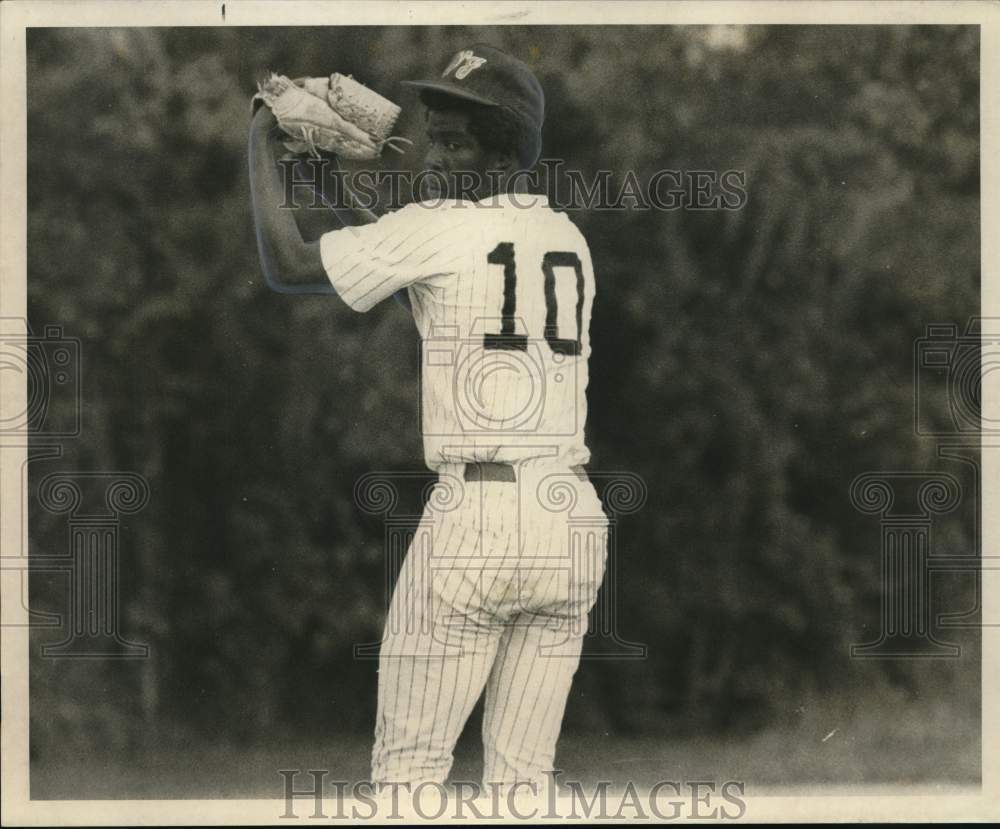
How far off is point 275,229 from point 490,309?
683 millimetres

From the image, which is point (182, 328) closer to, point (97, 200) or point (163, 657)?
point (97, 200)

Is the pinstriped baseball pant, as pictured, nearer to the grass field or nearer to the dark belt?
the dark belt

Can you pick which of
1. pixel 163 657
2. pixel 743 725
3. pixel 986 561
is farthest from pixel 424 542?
pixel 986 561

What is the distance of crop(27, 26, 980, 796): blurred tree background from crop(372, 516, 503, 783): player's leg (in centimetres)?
15

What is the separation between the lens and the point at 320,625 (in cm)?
392

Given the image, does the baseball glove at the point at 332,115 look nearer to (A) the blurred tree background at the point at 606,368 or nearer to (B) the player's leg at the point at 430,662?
(A) the blurred tree background at the point at 606,368

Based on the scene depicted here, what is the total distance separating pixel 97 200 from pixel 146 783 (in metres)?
1.76

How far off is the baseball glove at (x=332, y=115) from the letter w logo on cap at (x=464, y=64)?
0.21 meters

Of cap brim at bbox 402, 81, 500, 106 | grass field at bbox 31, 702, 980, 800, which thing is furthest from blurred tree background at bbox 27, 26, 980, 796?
cap brim at bbox 402, 81, 500, 106

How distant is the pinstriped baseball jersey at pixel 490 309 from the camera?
3.62 metres

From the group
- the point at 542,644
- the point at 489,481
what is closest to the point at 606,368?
the point at 489,481

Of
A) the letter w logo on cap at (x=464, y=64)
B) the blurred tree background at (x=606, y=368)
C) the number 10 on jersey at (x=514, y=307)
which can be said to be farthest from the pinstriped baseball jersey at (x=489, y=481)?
the letter w logo on cap at (x=464, y=64)

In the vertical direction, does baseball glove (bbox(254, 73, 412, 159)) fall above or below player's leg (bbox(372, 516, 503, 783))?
above

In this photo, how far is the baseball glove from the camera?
3.73 meters
